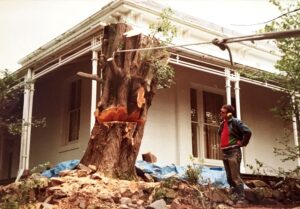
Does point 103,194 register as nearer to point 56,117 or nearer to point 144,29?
point 144,29

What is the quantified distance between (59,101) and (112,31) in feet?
19.4

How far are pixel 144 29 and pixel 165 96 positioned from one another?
1.92 metres

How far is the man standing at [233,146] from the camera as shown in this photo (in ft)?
23.2

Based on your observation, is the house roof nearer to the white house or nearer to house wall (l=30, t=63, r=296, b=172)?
the white house

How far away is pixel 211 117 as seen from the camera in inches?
503

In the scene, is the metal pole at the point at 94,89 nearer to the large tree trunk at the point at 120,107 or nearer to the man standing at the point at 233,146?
the large tree trunk at the point at 120,107

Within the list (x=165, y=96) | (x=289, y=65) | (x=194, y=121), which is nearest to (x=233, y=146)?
(x=289, y=65)

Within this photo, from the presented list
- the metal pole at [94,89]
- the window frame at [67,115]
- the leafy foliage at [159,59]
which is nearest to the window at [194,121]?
the window frame at [67,115]

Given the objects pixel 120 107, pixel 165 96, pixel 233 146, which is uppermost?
pixel 165 96

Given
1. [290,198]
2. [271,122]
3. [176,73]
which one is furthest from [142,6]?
[271,122]

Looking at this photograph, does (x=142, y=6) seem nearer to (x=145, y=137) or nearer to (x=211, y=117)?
(x=145, y=137)

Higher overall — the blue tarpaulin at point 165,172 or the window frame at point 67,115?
the window frame at point 67,115

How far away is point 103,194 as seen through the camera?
20.2 feet

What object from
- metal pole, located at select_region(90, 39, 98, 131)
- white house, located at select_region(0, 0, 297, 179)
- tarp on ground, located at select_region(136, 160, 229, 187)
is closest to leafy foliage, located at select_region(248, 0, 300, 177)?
tarp on ground, located at select_region(136, 160, 229, 187)
